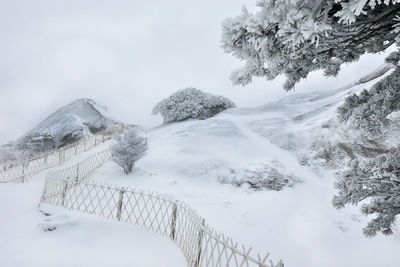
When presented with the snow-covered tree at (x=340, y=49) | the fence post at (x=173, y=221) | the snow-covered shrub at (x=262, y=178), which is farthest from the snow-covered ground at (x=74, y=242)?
Answer: the snow-covered shrub at (x=262, y=178)

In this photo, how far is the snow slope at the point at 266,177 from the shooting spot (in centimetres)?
722

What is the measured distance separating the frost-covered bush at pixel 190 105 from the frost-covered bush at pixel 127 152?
371 inches

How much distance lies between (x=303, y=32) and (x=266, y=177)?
10433 mm

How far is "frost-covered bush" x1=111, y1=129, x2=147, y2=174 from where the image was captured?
41.1 ft

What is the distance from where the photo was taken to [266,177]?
11.9 meters

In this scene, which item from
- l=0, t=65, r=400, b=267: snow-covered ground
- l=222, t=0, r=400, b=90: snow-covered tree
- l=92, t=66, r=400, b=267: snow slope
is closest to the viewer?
l=222, t=0, r=400, b=90: snow-covered tree

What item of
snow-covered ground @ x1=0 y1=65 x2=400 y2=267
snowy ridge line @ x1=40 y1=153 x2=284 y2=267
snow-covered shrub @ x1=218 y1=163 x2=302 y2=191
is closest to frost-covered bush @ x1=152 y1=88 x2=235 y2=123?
snow-covered ground @ x1=0 y1=65 x2=400 y2=267

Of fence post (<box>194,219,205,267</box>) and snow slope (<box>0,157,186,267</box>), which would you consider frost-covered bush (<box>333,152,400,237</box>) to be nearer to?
fence post (<box>194,219,205,267</box>)

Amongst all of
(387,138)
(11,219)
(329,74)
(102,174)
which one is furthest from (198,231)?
(387,138)

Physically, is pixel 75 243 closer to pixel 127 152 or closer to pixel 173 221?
pixel 173 221

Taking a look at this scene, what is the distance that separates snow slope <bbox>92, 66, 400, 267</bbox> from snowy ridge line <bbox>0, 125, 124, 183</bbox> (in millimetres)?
5870

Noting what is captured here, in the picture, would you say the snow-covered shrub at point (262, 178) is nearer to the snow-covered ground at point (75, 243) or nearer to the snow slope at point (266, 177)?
the snow slope at point (266, 177)

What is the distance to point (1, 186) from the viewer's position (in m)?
13.4

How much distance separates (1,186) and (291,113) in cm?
1923
